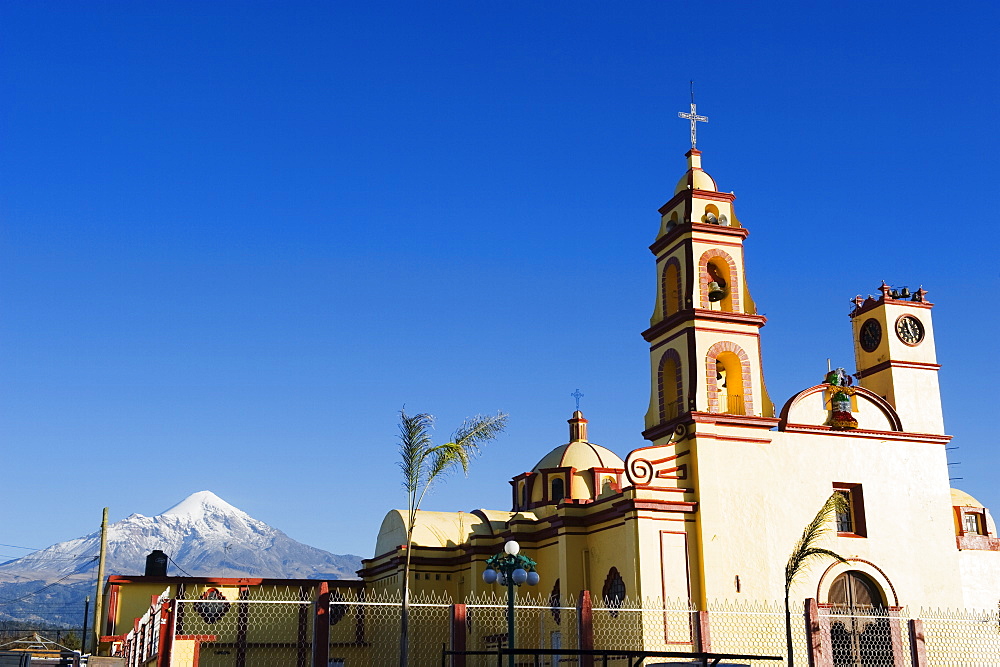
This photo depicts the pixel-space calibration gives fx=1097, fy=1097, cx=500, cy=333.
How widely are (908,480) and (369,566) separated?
64.5 feet

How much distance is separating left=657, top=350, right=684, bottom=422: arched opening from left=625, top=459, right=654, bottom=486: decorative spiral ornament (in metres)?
2.19

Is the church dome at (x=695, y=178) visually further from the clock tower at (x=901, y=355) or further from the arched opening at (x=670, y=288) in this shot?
the clock tower at (x=901, y=355)

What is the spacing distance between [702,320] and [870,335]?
889 centimetres

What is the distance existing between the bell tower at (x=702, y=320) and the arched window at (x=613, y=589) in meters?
4.05

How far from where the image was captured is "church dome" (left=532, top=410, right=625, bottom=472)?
38.4 m

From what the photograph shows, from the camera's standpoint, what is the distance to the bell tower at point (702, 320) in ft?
99.8

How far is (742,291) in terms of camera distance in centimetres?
3170

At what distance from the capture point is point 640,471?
1146 inches

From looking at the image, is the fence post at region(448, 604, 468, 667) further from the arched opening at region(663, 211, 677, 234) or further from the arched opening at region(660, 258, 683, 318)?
the arched opening at region(663, 211, 677, 234)

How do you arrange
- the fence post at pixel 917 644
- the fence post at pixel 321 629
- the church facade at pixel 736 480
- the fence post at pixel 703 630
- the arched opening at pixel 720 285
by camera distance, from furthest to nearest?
the arched opening at pixel 720 285, the church facade at pixel 736 480, the fence post at pixel 917 644, the fence post at pixel 703 630, the fence post at pixel 321 629

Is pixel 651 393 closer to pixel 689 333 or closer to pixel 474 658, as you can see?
pixel 689 333

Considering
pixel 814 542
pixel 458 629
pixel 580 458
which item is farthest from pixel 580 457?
pixel 458 629

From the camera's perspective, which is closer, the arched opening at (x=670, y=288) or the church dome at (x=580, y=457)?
the arched opening at (x=670, y=288)

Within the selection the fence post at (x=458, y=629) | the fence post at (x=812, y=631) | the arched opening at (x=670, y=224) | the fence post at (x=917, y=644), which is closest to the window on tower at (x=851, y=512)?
the fence post at (x=917, y=644)
